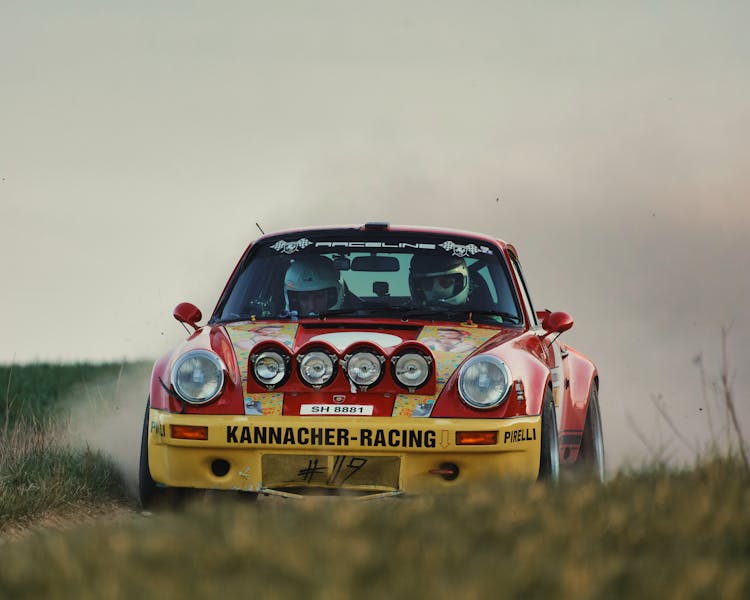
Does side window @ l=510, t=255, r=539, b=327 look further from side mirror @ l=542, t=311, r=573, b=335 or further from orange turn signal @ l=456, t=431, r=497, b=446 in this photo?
orange turn signal @ l=456, t=431, r=497, b=446

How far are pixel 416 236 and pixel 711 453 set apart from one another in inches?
105

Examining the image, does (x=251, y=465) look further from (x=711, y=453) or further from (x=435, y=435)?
(x=711, y=453)

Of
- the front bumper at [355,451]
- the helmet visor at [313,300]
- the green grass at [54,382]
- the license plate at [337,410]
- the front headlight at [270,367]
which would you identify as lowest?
the green grass at [54,382]

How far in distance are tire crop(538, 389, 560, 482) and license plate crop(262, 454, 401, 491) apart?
0.82m

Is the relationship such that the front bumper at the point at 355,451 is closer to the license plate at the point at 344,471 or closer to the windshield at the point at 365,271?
the license plate at the point at 344,471

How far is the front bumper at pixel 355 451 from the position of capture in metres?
6.93

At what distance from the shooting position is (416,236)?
8672 millimetres

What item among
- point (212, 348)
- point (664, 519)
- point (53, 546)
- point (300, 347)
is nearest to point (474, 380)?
point (300, 347)

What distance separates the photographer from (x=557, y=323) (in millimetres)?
8305

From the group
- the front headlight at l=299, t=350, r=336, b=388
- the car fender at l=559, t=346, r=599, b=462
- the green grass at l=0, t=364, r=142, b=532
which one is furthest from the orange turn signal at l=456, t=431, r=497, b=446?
the green grass at l=0, t=364, r=142, b=532

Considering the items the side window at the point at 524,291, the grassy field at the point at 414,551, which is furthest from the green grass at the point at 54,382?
the grassy field at the point at 414,551

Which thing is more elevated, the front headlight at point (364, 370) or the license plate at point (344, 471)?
the front headlight at point (364, 370)

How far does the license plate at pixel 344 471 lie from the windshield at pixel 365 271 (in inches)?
53.3

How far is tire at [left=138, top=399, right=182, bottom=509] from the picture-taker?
7.38 m
